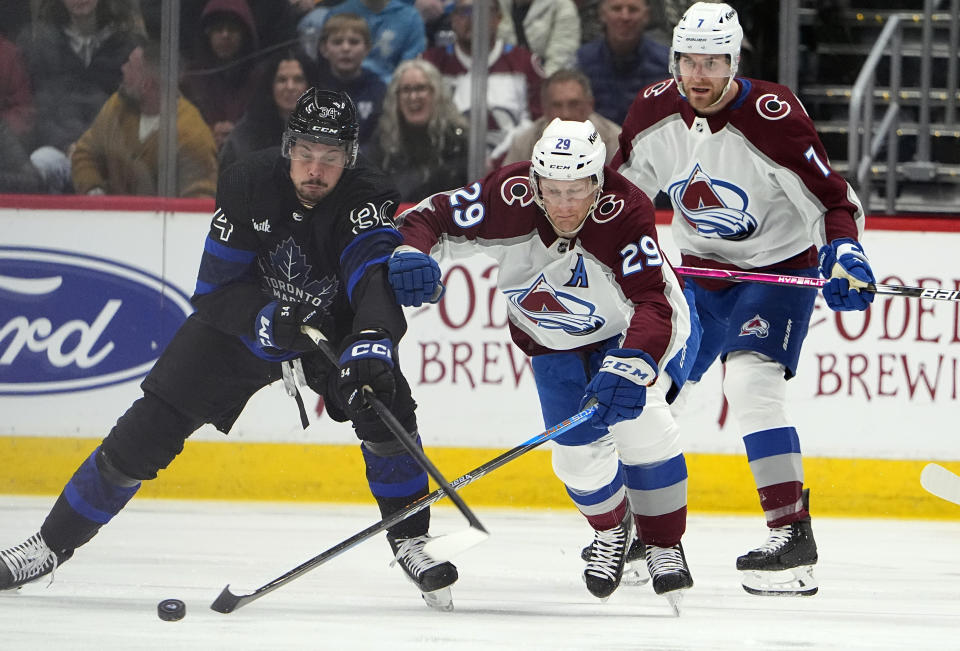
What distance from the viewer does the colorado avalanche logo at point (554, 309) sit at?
10.6ft

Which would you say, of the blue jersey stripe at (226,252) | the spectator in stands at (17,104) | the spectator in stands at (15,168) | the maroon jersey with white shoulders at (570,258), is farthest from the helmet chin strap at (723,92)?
the spectator in stands at (17,104)

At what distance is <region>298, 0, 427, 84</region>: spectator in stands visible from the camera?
5.09 metres

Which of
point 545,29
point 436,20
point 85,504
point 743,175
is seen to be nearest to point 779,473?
point 743,175

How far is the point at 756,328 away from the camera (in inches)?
136

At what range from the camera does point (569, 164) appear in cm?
303

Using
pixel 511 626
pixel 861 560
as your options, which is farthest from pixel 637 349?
pixel 861 560

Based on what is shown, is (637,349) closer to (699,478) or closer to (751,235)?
(751,235)

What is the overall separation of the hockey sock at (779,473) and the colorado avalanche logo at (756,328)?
0.73 feet

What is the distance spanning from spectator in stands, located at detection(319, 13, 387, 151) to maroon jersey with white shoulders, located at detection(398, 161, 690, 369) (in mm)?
1845

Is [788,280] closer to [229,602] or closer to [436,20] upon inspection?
[229,602]

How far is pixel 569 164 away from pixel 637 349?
0.40 m

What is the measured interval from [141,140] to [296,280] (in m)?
1.99

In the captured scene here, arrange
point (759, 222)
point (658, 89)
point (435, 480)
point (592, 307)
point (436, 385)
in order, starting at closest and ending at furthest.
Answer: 1. point (435, 480)
2. point (592, 307)
3. point (759, 222)
4. point (658, 89)
5. point (436, 385)

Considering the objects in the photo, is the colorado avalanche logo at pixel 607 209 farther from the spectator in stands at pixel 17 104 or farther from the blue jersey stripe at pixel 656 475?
the spectator in stands at pixel 17 104
